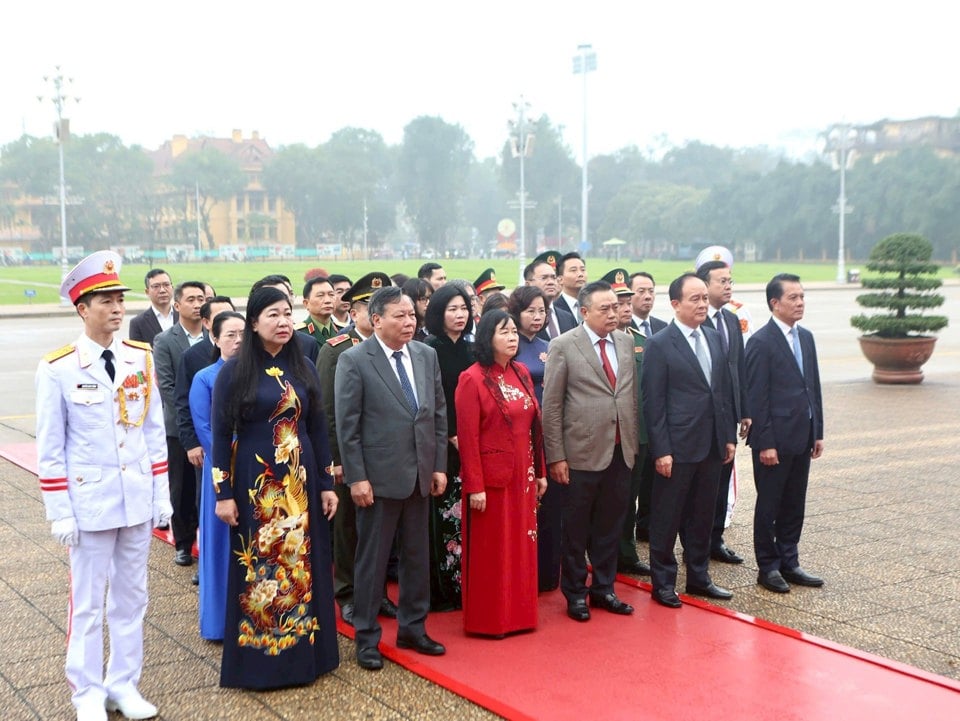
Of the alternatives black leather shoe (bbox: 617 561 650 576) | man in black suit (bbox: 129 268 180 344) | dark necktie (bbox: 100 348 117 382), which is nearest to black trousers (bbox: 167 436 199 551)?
man in black suit (bbox: 129 268 180 344)

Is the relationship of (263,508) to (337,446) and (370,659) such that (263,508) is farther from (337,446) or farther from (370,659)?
(337,446)

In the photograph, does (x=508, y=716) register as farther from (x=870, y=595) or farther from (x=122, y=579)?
(x=870, y=595)

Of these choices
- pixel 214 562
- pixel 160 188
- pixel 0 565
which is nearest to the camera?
pixel 214 562

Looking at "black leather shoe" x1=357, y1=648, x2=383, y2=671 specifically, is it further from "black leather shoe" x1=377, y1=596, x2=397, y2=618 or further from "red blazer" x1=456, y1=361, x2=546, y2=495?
"red blazer" x1=456, y1=361, x2=546, y2=495

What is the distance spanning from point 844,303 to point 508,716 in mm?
32720

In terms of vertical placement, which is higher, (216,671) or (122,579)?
(122,579)

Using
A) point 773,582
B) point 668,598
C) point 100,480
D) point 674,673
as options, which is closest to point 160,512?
point 100,480

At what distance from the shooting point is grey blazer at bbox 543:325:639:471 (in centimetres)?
532

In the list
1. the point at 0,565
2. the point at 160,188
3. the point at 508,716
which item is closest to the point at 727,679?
the point at 508,716

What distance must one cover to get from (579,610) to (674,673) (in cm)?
83

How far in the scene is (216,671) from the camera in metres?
4.54

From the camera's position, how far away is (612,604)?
5336 mm

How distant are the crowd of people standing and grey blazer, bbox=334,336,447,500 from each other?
1 centimetres

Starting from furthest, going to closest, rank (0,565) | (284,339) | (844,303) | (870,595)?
(844,303), (0,565), (870,595), (284,339)
